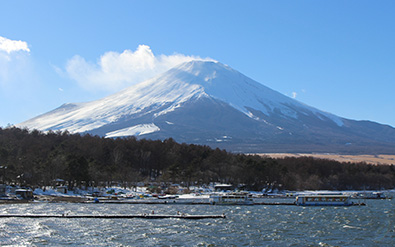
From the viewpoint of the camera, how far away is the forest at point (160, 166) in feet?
271

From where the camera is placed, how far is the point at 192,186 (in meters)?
97.7

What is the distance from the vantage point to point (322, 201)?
65.5 meters

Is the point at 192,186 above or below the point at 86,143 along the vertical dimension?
below

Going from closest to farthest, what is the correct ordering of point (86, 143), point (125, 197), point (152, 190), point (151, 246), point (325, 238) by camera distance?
point (151, 246) → point (325, 238) → point (125, 197) → point (152, 190) → point (86, 143)

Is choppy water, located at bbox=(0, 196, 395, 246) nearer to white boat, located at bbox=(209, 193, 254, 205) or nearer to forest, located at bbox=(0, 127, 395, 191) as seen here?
white boat, located at bbox=(209, 193, 254, 205)

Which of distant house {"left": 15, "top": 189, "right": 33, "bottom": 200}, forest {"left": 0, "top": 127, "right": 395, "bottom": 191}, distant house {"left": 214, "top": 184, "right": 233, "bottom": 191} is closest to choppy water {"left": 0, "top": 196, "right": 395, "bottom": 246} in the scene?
distant house {"left": 15, "top": 189, "right": 33, "bottom": 200}

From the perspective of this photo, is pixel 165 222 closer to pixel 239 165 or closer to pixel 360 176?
pixel 239 165

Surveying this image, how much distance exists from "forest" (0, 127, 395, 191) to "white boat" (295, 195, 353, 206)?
32.1m

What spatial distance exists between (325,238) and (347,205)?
33.2m

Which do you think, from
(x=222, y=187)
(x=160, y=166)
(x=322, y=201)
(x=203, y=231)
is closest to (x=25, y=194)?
(x=203, y=231)

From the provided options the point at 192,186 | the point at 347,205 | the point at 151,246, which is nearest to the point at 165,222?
the point at 151,246

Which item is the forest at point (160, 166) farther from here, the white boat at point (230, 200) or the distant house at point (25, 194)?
the white boat at point (230, 200)

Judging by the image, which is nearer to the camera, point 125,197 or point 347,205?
point 347,205

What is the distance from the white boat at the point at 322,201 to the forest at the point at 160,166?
105 feet
